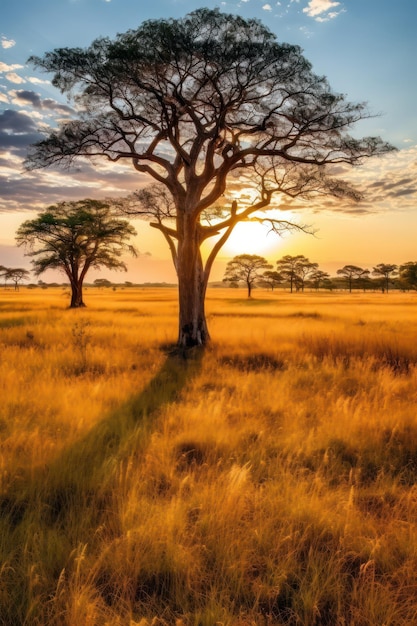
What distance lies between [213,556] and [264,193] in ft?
37.1

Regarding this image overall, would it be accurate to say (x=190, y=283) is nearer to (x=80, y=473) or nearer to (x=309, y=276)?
(x=80, y=473)

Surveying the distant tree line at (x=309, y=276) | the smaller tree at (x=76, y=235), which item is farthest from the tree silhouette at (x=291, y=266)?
the smaller tree at (x=76, y=235)

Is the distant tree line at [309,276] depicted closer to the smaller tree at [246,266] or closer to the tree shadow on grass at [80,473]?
the smaller tree at [246,266]

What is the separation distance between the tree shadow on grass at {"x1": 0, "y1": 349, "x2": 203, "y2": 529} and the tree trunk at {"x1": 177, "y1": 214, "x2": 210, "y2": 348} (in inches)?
236

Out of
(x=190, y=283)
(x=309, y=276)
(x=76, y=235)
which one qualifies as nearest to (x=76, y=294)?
(x=76, y=235)

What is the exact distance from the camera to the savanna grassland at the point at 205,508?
2201 millimetres

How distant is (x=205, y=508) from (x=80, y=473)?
128 cm

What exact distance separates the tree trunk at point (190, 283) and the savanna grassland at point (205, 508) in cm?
519

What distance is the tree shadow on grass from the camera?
3.04 m

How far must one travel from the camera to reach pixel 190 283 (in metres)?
11.6

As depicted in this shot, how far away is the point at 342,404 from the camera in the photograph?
6039 millimetres

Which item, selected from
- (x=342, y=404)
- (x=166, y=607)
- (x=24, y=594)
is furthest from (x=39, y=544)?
(x=342, y=404)

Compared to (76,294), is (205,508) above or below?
below

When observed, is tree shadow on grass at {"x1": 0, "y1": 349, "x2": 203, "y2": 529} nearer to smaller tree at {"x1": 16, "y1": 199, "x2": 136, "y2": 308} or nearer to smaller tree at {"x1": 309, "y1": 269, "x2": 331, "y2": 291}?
smaller tree at {"x1": 16, "y1": 199, "x2": 136, "y2": 308}
